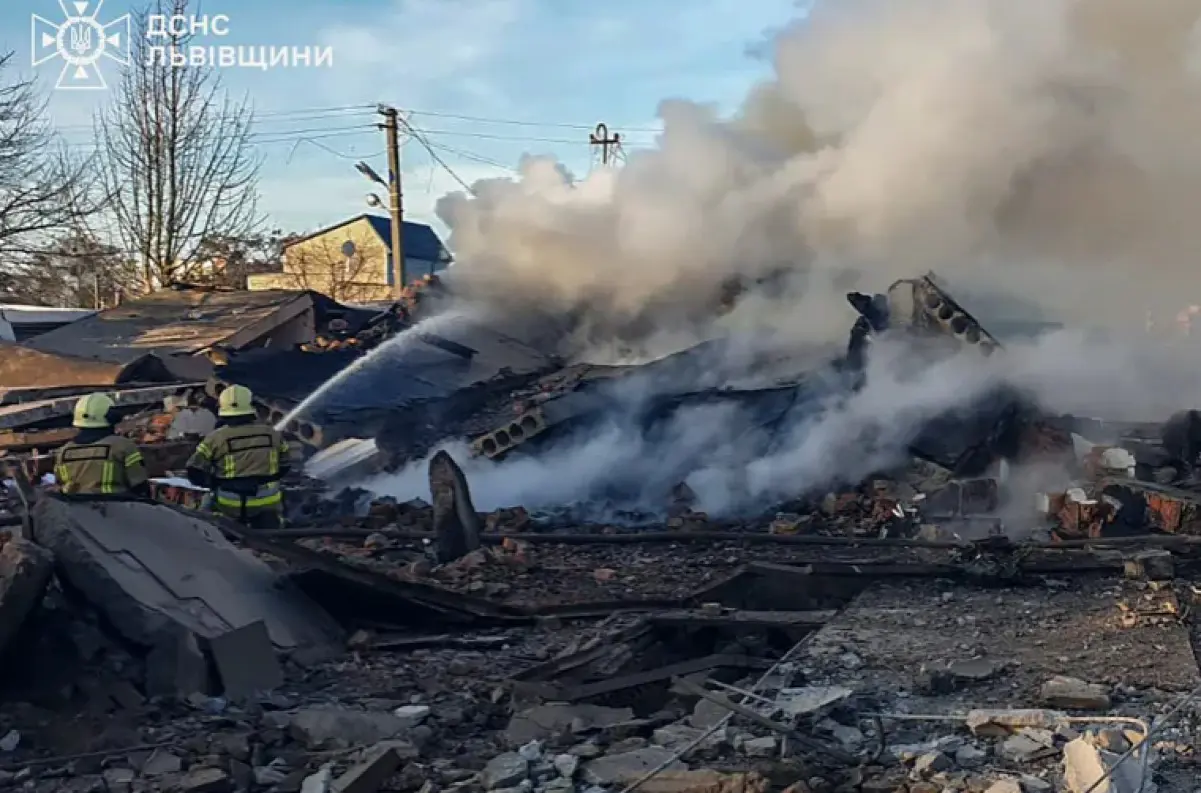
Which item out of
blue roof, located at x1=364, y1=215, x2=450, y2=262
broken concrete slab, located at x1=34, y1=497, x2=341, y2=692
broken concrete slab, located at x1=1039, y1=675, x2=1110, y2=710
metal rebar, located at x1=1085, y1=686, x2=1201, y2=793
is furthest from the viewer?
blue roof, located at x1=364, y1=215, x2=450, y2=262

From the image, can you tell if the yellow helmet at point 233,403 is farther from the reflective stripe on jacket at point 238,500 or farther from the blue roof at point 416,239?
the blue roof at point 416,239

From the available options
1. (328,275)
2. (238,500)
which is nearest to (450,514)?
(238,500)

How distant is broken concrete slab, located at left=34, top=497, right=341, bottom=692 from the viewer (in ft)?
16.9

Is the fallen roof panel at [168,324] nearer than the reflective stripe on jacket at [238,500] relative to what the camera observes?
No

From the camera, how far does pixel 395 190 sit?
96.6 ft

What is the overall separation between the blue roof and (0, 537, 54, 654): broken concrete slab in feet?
137

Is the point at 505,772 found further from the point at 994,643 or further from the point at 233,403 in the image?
the point at 233,403

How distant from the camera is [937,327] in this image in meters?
10.8

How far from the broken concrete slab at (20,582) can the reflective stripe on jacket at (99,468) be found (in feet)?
6.67

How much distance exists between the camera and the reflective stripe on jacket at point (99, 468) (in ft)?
23.1

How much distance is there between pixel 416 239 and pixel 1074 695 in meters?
47.6

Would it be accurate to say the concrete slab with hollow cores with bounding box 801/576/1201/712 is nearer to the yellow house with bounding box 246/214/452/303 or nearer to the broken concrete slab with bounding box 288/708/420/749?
the broken concrete slab with bounding box 288/708/420/749

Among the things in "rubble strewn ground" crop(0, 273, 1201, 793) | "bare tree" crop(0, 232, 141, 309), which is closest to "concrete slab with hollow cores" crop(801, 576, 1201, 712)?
"rubble strewn ground" crop(0, 273, 1201, 793)

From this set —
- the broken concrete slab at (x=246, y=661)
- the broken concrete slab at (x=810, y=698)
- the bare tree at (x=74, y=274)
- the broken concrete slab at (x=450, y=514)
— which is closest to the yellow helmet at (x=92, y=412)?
the broken concrete slab at (x=450, y=514)
